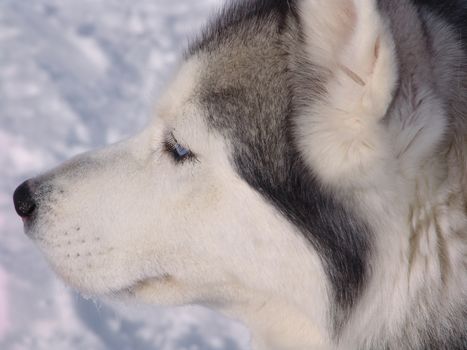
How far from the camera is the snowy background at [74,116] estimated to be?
324cm

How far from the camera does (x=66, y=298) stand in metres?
3.35

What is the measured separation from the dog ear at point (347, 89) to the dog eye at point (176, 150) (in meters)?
0.31

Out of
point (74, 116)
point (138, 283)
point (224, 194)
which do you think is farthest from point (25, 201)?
point (74, 116)

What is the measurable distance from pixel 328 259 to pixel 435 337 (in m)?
0.30

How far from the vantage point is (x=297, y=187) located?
5.76 feet

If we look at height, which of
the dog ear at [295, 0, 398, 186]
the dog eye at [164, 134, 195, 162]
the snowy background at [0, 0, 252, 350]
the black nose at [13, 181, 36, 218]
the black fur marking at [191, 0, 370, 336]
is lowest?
the snowy background at [0, 0, 252, 350]

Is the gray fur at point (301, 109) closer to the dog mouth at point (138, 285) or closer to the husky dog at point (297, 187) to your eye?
the husky dog at point (297, 187)

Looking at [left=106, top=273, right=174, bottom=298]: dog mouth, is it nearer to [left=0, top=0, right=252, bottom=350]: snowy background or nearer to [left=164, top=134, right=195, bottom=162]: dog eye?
[left=164, top=134, right=195, bottom=162]: dog eye

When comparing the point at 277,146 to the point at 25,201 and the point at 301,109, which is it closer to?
A: the point at 301,109

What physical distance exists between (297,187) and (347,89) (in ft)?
0.95

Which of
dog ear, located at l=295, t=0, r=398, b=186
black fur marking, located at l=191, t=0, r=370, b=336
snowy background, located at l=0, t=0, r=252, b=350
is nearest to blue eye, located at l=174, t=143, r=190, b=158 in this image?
black fur marking, located at l=191, t=0, r=370, b=336

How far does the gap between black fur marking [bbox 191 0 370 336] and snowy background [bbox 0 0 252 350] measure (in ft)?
3.66

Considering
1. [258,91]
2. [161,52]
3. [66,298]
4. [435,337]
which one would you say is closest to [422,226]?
[435,337]

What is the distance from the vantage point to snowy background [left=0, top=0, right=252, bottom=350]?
3.24 metres
